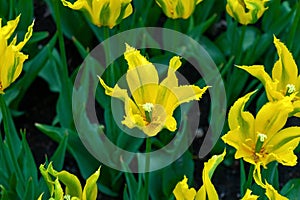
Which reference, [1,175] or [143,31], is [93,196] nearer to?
[1,175]

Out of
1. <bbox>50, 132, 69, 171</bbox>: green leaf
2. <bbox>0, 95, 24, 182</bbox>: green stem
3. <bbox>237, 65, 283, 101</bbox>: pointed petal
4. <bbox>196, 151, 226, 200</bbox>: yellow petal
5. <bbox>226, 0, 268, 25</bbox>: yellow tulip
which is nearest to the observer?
<bbox>196, 151, 226, 200</bbox>: yellow petal

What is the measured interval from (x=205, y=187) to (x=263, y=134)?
190 millimetres

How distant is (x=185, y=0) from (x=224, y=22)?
0.97 m

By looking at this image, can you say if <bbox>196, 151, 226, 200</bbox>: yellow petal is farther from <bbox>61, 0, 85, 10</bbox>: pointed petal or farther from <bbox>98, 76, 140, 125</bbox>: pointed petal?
<bbox>61, 0, 85, 10</bbox>: pointed petal

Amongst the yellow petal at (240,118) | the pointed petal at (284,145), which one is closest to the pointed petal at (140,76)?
the yellow petal at (240,118)

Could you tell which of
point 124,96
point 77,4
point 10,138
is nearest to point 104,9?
point 77,4

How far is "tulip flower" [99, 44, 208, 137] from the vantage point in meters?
1.34

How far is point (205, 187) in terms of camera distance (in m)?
1.29

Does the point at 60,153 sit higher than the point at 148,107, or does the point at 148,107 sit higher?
the point at 148,107

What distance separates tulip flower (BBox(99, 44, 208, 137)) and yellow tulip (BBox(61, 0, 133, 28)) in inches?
8.6

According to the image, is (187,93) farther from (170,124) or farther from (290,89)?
(290,89)

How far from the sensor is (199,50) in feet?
7.04

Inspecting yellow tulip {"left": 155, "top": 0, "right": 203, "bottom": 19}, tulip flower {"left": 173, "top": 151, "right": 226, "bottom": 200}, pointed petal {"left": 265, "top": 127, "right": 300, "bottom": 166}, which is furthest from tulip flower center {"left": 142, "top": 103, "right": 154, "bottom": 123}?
yellow tulip {"left": 155, "top": 0, "right": 203, "bottom": 19}

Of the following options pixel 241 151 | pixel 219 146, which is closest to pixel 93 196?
pixel 241 151
